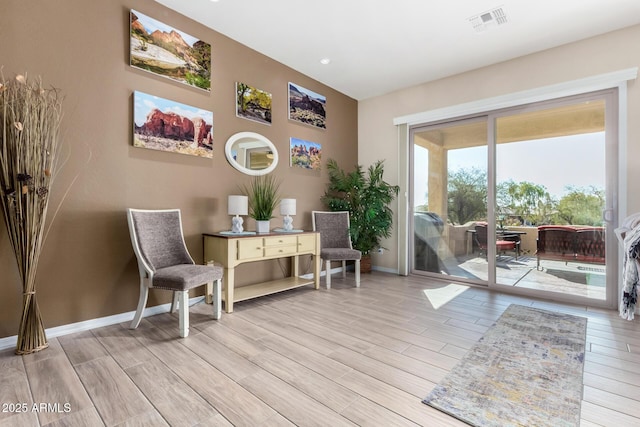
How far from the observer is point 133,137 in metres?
2.78

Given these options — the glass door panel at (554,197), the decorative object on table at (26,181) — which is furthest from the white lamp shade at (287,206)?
the glass door panel at (554,197)

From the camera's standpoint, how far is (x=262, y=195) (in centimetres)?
355

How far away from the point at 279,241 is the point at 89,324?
1.84 meters

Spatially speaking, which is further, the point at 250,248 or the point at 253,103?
the point at 253,103

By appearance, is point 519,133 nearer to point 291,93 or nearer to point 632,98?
point 632,98

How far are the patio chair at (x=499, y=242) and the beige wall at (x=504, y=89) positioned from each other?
1115 millimetres

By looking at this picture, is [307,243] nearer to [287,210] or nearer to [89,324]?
[287,210]

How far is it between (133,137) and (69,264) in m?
1.19

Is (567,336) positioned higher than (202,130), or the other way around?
(202,130)

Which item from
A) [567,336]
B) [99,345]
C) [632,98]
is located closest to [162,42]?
[99,345]

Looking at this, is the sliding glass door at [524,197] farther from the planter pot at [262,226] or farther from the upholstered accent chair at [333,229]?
the planter pot at [262,226]

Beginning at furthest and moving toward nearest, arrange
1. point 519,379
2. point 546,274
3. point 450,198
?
point 450,198, point 546,274, point 519,379

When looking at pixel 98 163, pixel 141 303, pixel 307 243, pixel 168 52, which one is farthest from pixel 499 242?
pixel 98 163

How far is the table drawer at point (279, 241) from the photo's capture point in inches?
132
